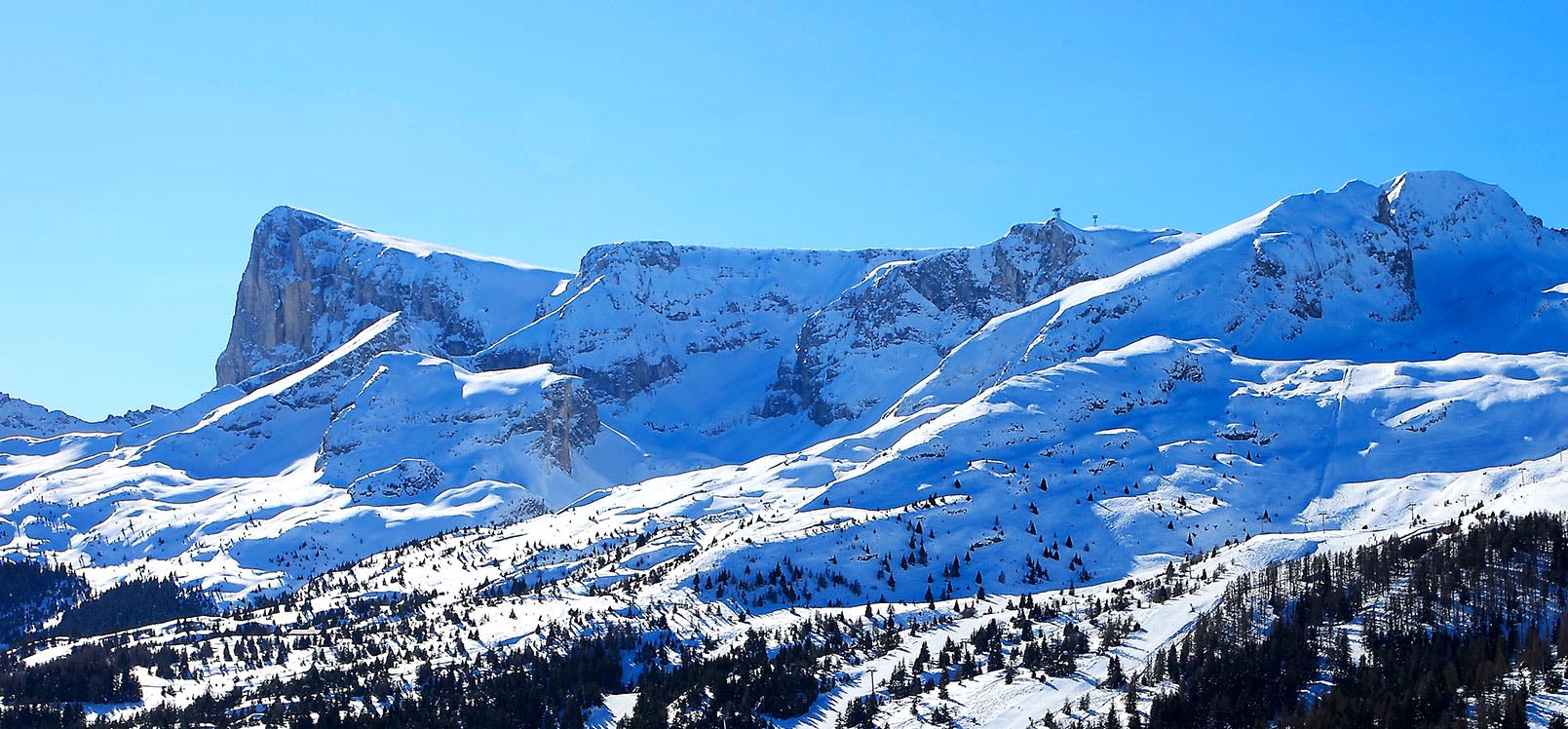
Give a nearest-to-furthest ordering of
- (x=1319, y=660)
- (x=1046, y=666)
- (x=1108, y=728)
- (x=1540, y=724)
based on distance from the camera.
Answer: (x=1540, y=724) < (x=1108, y=728) < (x=1319, y=660) < (x=1046, y=666)

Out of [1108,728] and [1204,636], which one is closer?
[1108,728]

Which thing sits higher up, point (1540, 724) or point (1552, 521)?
point (1552, 521)

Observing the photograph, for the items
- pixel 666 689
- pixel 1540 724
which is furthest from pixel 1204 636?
pixel 666 689

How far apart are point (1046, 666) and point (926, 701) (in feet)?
51.5

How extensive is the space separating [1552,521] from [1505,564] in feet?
61.8

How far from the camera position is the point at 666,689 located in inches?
7574

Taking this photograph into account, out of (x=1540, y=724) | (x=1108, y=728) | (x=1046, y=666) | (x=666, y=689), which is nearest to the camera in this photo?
(x=1540, y=724)

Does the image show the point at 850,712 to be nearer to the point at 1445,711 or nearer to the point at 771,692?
the point at 771,692

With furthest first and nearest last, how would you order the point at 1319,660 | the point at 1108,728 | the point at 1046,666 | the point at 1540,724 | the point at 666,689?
the point at 666,689, the point at 1046,666, the point at 1319,660, the point at 1108,728, the point at 1540,724

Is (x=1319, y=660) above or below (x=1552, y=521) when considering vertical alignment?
below

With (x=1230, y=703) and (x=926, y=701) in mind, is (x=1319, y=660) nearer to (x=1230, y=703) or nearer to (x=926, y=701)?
(x=1230, y=703)

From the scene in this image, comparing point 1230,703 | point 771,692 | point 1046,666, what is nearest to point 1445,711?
point 1230,703

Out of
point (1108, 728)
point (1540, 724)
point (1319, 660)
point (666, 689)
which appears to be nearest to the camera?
point (1540, 724)

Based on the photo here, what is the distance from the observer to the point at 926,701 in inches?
6845
